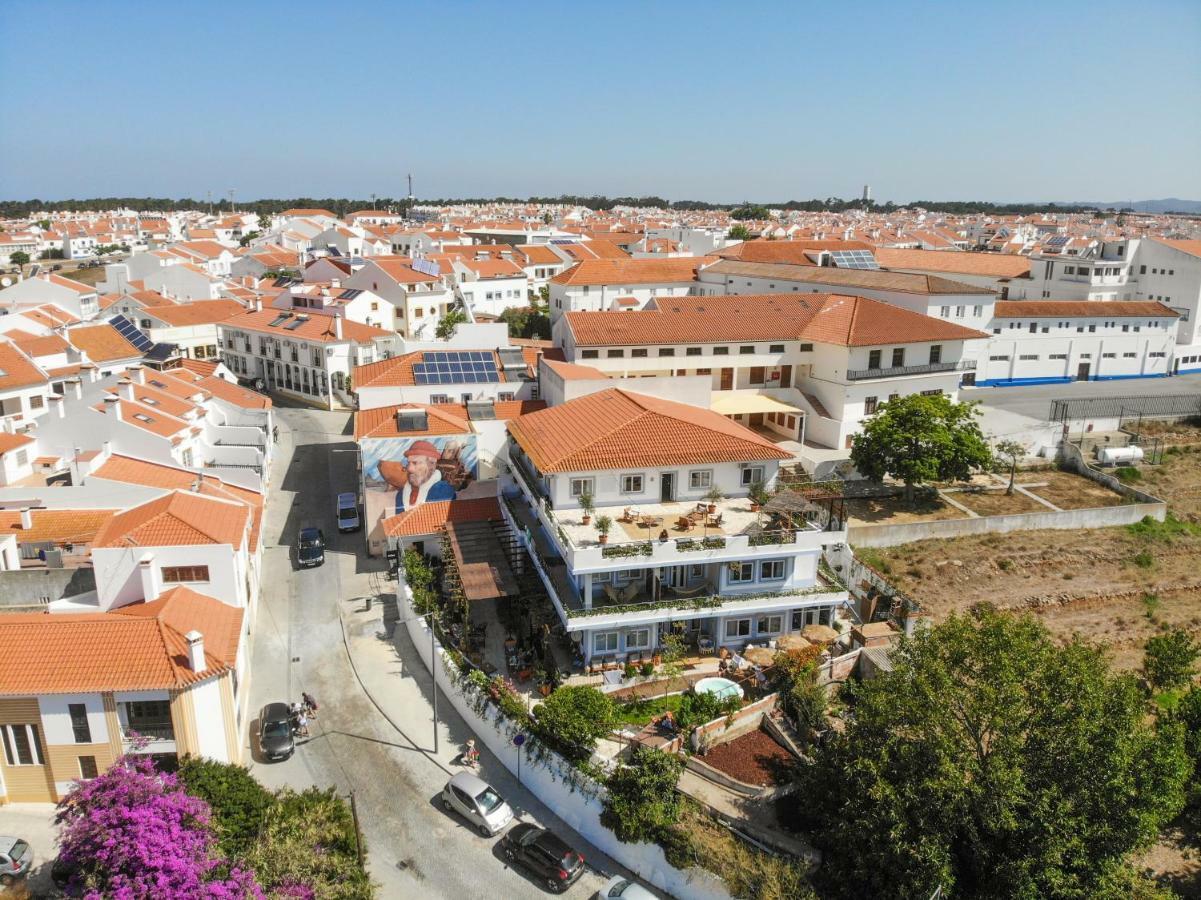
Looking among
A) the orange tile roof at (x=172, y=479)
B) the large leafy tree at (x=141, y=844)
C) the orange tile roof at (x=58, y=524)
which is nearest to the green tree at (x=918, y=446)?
the orange tile roof at (x=172, y=479)

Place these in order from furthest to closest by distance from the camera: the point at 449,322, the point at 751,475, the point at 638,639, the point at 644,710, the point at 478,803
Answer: the point at 449,322
the point at 751,475
the point at 638,639
the point at 644,710
the point at 478,803

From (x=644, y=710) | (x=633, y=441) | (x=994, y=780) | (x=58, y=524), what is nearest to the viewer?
(x=994, y=780)

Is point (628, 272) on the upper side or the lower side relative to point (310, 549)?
upper

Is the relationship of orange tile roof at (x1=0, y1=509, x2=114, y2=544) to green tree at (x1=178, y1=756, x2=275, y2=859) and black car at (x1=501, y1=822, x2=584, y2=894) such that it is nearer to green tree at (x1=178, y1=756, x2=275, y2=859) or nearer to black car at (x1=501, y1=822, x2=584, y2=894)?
green tree at (x1=178, y1=756, x2=275, y2=859)

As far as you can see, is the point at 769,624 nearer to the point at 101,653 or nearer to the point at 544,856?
the point at 544,856

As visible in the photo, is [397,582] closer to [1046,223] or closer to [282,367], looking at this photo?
[282,367]

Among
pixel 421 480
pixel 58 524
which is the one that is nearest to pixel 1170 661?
pixel 421 480
